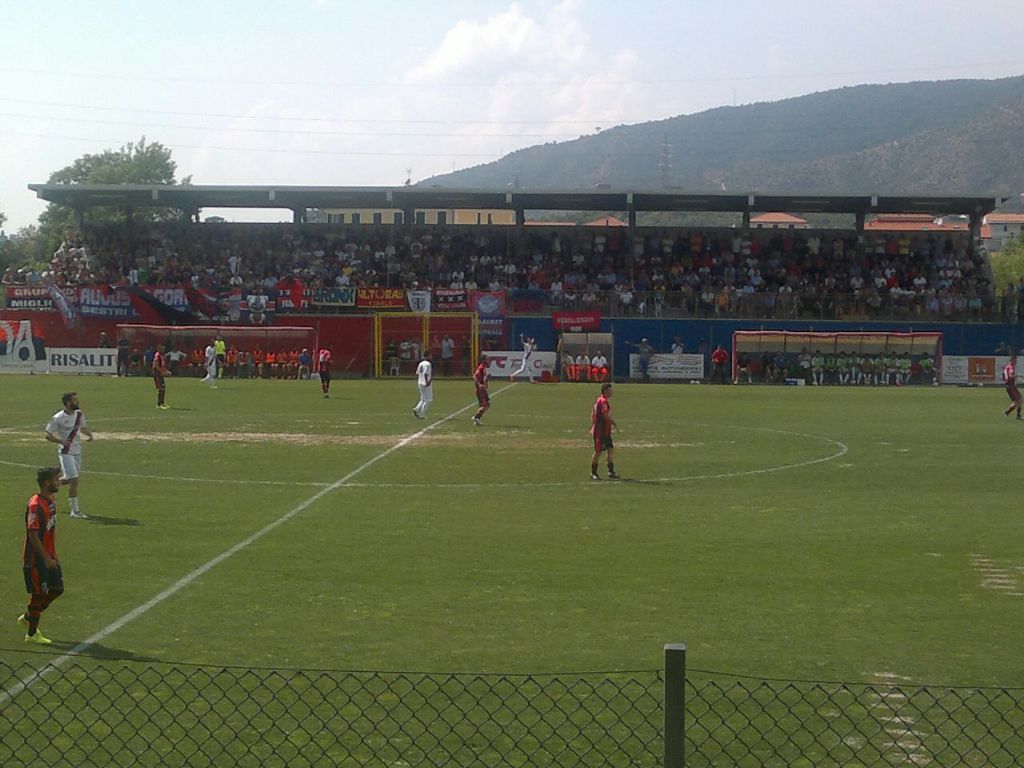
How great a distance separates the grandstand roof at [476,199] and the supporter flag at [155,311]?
724 centimetres

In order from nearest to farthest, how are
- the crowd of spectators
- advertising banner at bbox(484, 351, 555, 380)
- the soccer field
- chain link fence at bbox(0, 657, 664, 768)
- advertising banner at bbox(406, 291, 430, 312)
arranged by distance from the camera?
1. chain link fence at bbox(0, 657, 664, 768)
2. the soccer field
3. advertising banner at bbox(484, 351, 555, 380)
4. advertising banner at bbox(406, 291, 430, 312)
5. the crowd of spectators

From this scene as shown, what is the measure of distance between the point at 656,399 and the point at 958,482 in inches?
947

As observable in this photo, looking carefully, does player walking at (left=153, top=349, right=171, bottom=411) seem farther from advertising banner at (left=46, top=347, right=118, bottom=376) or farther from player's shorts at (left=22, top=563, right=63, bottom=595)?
player's shorts at (left=22, top=563, right=63, bottom=595)

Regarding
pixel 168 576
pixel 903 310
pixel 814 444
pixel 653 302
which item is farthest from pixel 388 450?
pixel 903 310

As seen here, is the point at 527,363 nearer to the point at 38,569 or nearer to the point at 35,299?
the point at 35,299

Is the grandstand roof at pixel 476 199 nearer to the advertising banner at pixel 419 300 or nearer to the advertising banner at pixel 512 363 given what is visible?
the advertising banner at pixel 419 300

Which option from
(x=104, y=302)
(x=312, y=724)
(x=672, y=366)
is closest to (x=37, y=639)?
(x=312, y=724)

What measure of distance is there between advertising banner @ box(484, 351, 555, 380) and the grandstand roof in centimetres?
1075

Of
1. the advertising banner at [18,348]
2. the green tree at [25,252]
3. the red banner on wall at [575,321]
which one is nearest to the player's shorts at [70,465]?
→ the red banner on wall at [575,321]

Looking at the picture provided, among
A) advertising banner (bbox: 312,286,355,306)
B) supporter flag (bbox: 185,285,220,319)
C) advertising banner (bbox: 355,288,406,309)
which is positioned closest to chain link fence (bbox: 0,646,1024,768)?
advertising banner (bbox: 355,288,406,309)

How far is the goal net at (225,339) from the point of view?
6125 centimetres

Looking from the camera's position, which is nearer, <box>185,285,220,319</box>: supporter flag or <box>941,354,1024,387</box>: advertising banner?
<box>941,354,1024,387</box>: advertising banner

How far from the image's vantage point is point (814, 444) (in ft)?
102

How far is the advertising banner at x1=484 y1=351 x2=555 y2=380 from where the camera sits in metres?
61.1
